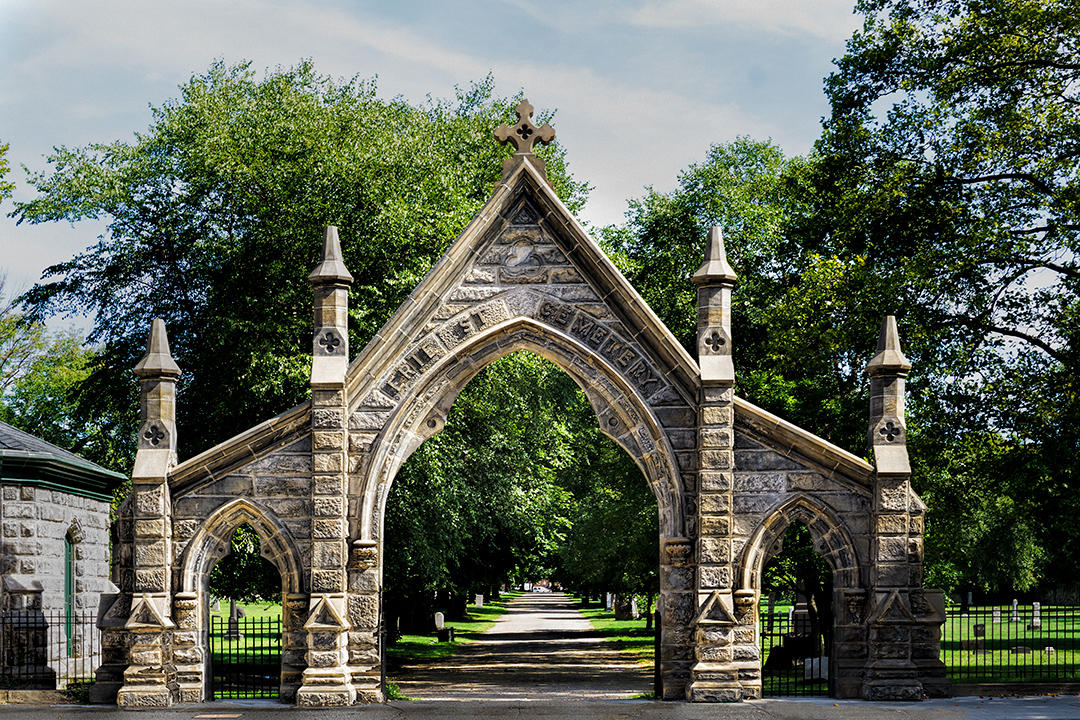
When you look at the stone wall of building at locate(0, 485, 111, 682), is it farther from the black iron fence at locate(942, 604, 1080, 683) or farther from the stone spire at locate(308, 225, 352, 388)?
the black iron fence at locate(942, 604, 1080, 683)

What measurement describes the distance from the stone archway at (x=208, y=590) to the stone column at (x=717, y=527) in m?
4.81

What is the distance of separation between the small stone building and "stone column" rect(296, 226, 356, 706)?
14.0 ft

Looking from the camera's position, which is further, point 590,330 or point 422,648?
point 422,648

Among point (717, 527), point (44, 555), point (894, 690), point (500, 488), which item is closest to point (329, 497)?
point (717, 527)

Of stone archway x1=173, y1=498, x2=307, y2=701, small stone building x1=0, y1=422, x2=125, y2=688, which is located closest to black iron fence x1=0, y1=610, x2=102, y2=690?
small stone building x1=0, y1=422, x2=125, y2=688

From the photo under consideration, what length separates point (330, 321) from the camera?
14953 mm

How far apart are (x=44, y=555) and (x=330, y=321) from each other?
282 inches

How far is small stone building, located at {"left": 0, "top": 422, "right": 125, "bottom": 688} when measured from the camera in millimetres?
17438

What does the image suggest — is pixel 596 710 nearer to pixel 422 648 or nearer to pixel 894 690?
pixel 894 690

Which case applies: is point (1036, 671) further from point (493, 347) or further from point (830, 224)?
point (493, 347)

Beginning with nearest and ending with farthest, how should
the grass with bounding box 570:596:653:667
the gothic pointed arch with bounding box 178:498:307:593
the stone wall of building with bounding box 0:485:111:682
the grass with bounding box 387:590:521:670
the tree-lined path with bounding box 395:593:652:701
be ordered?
the gothic pointed arch with bounding box 178:498:307:593, the stone wall of building with bounding box 0:485:111:682, the tree-lined path with bounding box 395:593:652:701, the grass with bounding box 387:590:521:670, the grass with bounding box 570:596:653:667

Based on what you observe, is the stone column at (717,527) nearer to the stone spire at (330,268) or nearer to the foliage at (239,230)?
the stone spire at (330,268)

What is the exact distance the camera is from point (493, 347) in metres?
15.2

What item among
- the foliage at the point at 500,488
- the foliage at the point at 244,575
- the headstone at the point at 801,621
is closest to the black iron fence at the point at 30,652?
the foliage at the point at 244,575
